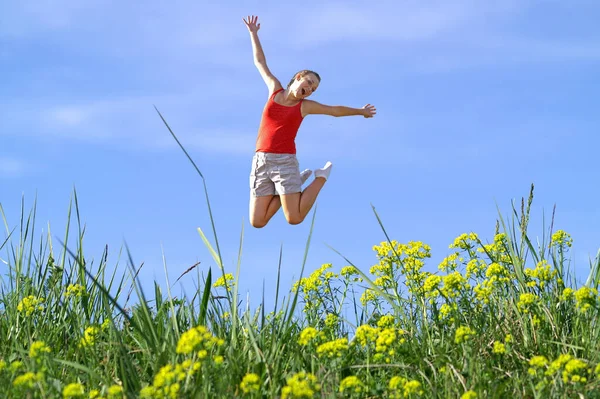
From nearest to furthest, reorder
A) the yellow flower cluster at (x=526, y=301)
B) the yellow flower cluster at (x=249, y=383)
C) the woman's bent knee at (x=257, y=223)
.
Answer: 1. the yellow flower cluster at (x=249, y=383)
2. the yellow flower cluster at (x=526, y=301)
3. the woman's bent knee at (x=257, y=223)

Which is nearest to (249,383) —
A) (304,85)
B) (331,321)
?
(331,321)

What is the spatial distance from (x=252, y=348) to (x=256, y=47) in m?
4.56

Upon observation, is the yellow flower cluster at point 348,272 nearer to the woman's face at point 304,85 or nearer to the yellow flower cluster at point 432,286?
the yellow flower cluster at point 432,286

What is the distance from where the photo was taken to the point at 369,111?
8195 millimetres

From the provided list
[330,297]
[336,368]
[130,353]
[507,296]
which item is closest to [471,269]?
[507,296]

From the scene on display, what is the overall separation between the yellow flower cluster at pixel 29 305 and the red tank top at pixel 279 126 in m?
3.17

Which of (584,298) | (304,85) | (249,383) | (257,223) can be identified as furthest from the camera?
(257,223)

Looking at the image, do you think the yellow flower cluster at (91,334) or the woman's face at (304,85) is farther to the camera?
the woman's face at (304,85)

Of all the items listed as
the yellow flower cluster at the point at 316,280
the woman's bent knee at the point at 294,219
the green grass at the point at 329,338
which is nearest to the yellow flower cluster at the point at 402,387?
the green grass at the point at 329,338

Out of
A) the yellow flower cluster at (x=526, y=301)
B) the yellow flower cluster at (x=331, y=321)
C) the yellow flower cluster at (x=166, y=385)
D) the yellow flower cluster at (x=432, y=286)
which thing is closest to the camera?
the yellow flower cluster at (x=166, y=385)

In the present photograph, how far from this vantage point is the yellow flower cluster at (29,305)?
5.61 metres

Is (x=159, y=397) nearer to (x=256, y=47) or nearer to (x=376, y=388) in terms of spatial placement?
(x=376, y=388)

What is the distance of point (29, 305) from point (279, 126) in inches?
135

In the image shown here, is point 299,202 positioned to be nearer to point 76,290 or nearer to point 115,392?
point 76,290
